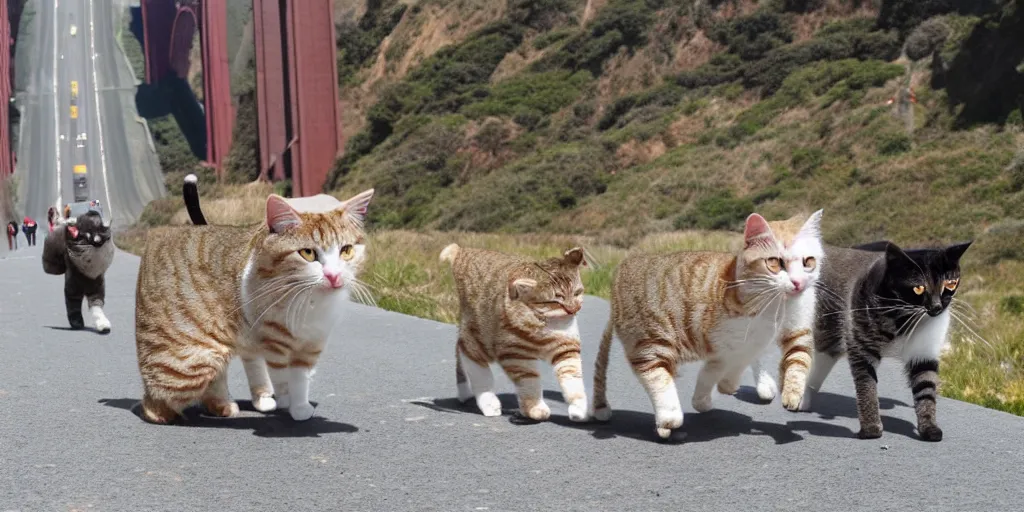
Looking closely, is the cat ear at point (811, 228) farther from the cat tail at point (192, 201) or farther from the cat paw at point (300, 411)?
the cat tail at point (192, 201)

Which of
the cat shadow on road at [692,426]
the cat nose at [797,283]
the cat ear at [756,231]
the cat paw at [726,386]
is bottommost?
the cat shadow on road at [692,426]

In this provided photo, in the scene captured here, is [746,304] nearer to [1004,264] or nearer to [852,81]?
[1004,264]

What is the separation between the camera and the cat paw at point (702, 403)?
5735 mm

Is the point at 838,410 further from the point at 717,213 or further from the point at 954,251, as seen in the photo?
the point at 717,213

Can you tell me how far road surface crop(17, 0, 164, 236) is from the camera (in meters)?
48.8

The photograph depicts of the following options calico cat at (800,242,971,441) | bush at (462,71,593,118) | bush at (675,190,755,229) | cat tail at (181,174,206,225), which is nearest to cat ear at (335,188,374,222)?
cat tail at (181,174,206,225)

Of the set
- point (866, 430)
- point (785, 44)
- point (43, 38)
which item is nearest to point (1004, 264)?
point (866, 430)

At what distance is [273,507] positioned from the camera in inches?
161

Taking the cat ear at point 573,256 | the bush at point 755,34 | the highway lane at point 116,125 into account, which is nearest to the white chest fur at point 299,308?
the cat ear at point 573,256

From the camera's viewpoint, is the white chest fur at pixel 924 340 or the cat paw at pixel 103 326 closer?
the white chest fur at pixel 924 340

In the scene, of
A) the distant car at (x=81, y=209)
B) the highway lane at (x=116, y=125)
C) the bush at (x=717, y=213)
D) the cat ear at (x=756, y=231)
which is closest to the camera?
the cat ear at (x=756, y=231)

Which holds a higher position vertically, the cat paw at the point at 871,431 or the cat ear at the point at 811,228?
the cat ear at the point at 811,228

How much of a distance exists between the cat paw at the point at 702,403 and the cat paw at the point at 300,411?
75.5 inches

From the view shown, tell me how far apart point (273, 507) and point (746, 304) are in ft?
6.81
